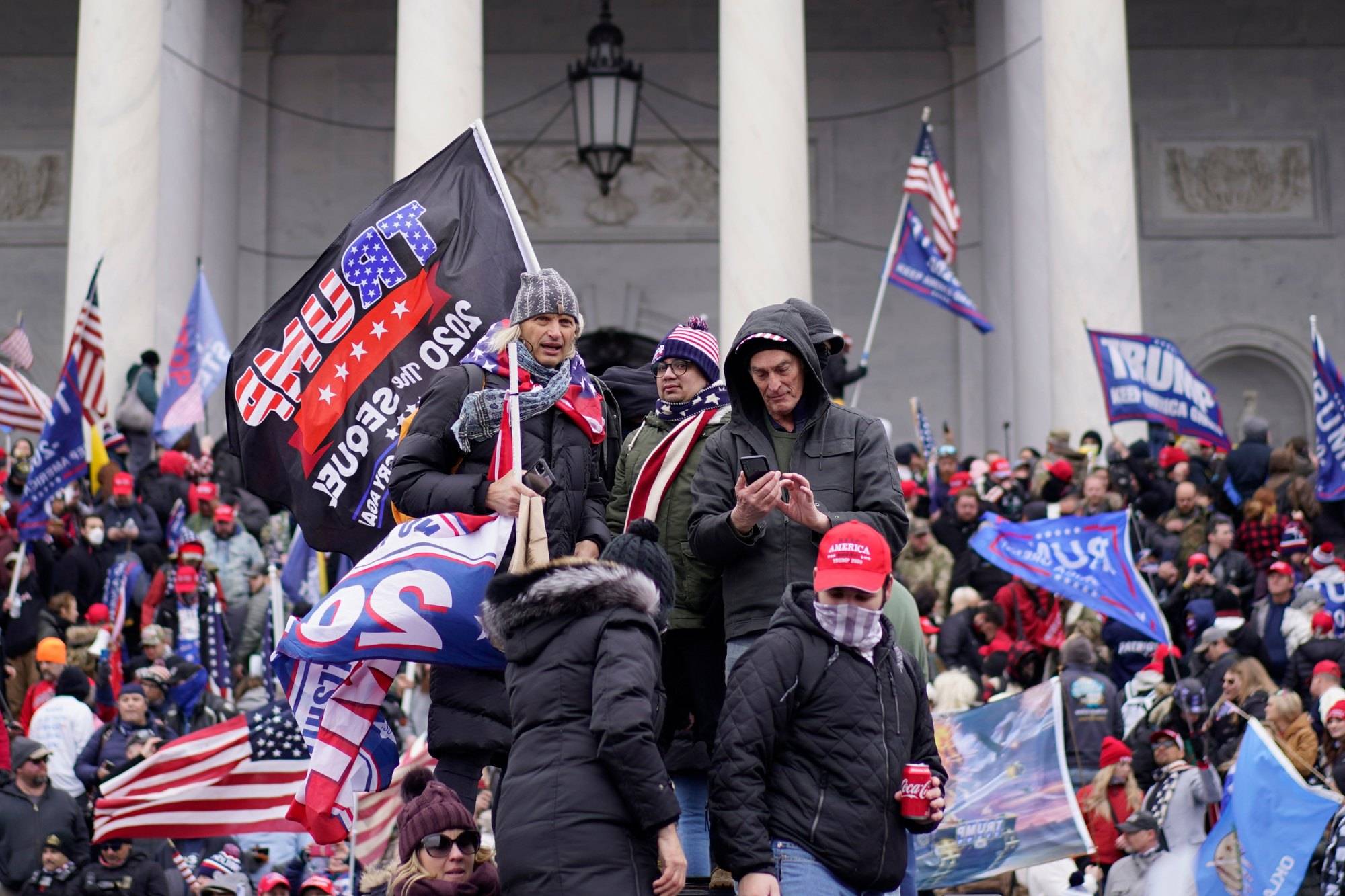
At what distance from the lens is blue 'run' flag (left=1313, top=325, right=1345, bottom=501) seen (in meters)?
14.9

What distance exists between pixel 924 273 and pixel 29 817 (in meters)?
10.2

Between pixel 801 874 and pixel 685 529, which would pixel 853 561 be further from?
pixel 685 529

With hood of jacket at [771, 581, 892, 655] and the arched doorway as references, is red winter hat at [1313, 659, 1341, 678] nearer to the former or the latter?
hood of jacket at [771, 581, 892, 655]

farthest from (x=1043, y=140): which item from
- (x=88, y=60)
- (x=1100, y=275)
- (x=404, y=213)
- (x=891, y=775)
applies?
(x=891, y=775)

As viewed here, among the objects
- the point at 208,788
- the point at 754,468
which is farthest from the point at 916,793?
the point at 208,788

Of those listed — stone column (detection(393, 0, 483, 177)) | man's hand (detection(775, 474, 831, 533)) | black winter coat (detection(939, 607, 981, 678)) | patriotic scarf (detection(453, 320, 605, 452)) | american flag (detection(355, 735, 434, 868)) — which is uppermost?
stone column (detection(393, 0, 483, 177))

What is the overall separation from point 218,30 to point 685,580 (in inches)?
784

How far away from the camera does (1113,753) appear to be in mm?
11516

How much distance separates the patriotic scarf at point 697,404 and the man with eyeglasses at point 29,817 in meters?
6.29

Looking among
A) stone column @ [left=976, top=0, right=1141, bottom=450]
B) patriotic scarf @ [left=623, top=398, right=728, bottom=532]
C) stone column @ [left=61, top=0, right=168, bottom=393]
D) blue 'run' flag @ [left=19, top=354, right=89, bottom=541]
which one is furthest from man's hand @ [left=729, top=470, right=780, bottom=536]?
stone column @ [left=61, top=0, right=168, bottom=393]

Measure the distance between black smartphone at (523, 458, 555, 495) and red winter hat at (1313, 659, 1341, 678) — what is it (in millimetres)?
6187

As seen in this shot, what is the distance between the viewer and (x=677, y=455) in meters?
7.09

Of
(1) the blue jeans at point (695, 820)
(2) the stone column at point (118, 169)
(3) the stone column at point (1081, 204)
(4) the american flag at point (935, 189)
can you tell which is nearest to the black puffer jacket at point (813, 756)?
(1) the blue jeans at point (695, 820)

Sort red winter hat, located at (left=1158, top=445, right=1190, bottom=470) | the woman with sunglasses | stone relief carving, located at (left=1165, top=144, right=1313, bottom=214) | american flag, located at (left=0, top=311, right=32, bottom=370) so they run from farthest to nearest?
stone relief carving, located at (left=1165, top=144, right=1313, bottom=214) < american flag, located at (left=0, top=311, right=32, bottom=370) < red winter hat, located at (left=1158, top=445, right=1190, bottom=470) < the woman with sunglasses
